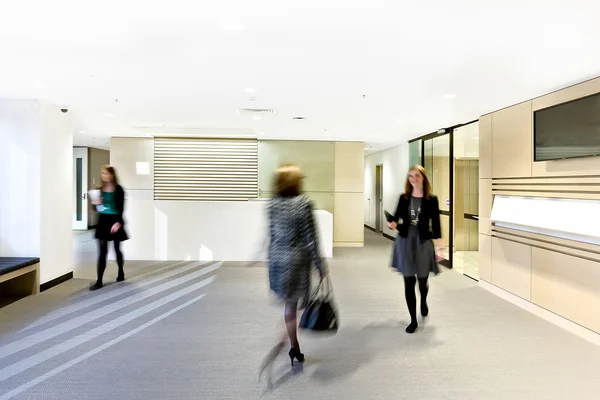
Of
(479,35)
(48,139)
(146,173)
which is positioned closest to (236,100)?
(48,139)

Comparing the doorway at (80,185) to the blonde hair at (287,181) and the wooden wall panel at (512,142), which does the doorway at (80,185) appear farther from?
the wooden wall panel at (512,142)

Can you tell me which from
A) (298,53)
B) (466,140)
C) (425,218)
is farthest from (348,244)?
(298,53)

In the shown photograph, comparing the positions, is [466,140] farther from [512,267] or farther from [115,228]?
[115,228]

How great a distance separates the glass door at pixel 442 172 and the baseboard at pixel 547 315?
1894mm

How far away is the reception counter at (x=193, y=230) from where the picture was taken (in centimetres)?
770

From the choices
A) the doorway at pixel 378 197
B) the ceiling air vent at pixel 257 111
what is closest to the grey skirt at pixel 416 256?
the ceiling air vent at pixel 257 111

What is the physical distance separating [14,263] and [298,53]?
14.2 ft

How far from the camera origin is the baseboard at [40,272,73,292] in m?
5.38

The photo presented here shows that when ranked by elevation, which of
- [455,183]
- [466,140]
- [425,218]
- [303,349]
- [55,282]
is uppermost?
[466,140]

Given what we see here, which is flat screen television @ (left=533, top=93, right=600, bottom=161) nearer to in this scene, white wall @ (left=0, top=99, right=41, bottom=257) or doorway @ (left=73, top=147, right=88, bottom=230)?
white wall @ (left=0, top=99, right=41, bottom=257)

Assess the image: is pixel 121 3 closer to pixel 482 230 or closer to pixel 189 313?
pixel 189 313

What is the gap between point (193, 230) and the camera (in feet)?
25.5

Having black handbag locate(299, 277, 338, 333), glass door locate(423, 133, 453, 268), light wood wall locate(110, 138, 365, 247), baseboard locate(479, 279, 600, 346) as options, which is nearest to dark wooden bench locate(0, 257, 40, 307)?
black handbag locate(299, 277, 338, 333)

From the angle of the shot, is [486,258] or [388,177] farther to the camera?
[388,177]
